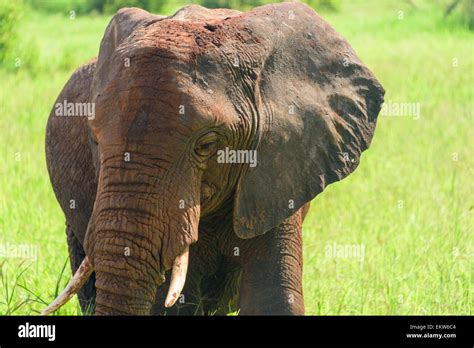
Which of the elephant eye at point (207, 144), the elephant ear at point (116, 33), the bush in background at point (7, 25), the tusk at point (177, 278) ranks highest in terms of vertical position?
the bush in background at point (7, 25)

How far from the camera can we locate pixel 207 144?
513cm

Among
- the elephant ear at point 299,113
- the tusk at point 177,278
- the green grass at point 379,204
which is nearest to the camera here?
the tusk at point 177,278

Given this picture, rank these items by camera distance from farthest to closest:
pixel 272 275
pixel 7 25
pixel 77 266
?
pixel 7 25
pixel 77 266
pixel 272 275

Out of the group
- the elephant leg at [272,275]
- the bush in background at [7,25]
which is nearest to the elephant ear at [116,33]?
the elephant leg at [272,275]

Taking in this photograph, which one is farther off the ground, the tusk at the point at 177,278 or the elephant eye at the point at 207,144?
the elephant eye at the point at 207,144

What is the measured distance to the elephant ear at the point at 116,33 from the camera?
17.9ft

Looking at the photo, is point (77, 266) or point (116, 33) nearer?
point (116, 33)

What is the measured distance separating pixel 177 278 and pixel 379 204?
177 inches

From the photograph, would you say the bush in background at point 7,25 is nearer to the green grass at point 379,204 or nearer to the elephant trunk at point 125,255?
the green grass at point 379,204

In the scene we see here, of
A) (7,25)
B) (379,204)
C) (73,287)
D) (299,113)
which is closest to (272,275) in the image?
(299,113)

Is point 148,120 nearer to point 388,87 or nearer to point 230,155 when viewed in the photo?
point 230,155

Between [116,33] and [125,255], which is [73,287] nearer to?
[125,255]

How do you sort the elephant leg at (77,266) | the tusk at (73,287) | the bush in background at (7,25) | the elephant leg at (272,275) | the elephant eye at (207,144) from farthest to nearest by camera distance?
the bush in background at (7,25) < the elephant leg at (77,266) < the elephant leg at (272,275) < the tusk at (73,287) < the elephant eye at (207,144)

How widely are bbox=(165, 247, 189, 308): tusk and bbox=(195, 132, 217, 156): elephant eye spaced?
1.29ft
